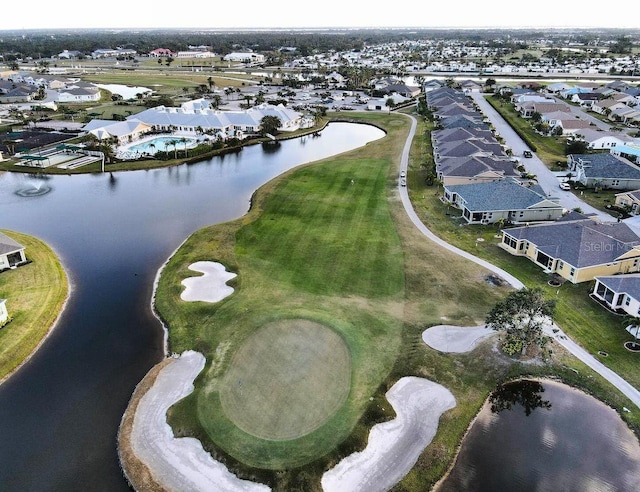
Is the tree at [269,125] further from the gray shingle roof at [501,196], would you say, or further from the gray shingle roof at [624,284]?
the gray shingle roof at [624,284]

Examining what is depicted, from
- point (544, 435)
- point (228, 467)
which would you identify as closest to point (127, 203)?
point (228, 467)

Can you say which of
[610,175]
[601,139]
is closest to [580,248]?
[610,175]

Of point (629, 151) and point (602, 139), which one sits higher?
point (602, 139)

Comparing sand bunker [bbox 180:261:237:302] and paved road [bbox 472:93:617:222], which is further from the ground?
paved road [bbox 472:93:617:222]

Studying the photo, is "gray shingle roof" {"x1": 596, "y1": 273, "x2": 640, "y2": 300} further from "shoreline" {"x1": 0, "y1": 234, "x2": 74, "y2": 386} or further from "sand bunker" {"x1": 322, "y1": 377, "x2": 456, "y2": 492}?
"shoreline" {"x1": 0, "y1": 234, "x2": 74, "y2": 386}

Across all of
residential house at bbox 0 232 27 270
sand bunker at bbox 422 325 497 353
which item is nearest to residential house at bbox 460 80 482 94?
sand bunker at bbox 422 325 497 353

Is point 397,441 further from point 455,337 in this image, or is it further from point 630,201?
point 630,201
